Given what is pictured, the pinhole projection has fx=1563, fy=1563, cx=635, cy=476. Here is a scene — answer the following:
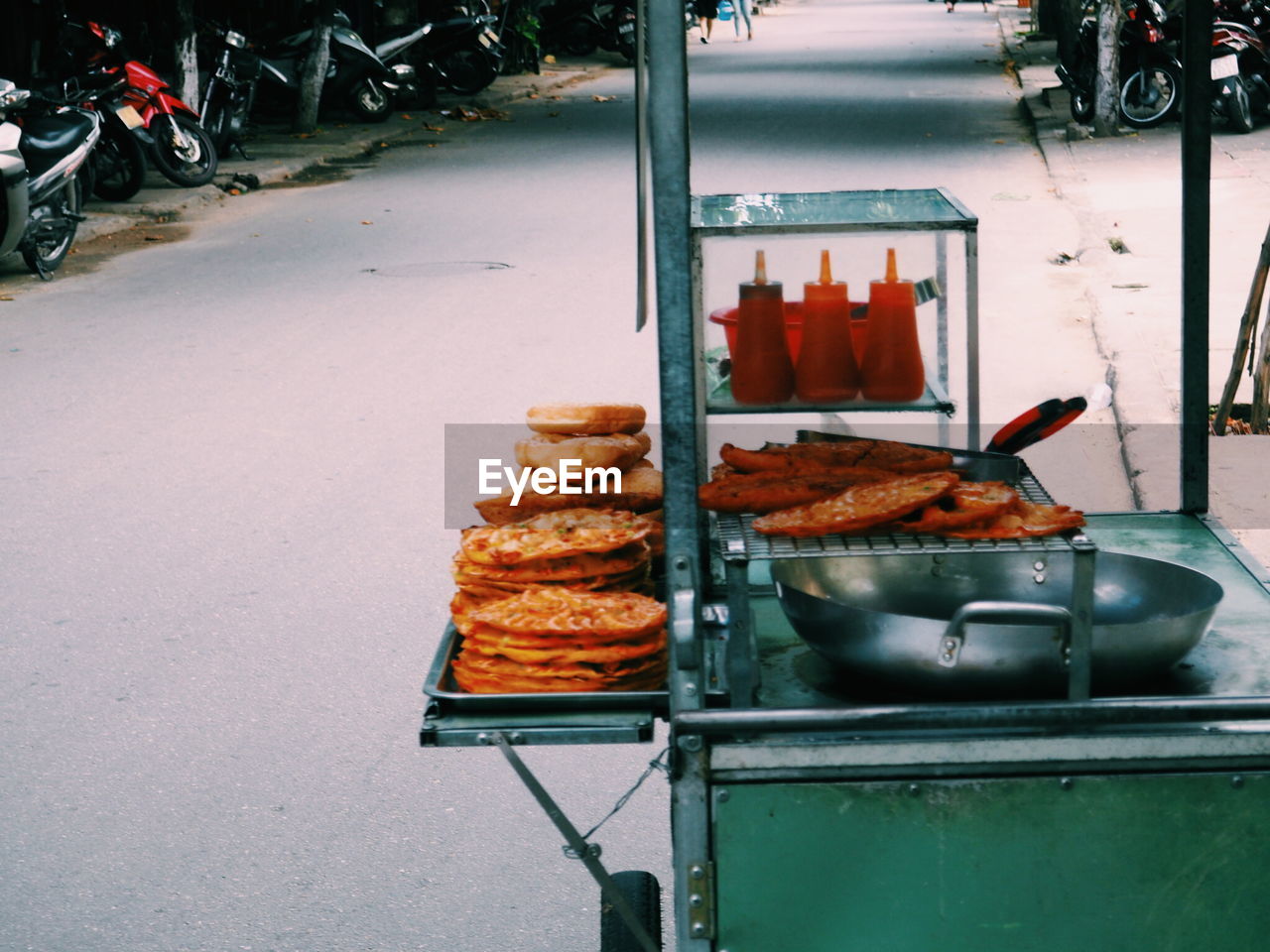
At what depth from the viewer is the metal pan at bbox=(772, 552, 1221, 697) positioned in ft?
7.18

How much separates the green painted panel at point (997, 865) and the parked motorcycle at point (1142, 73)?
14.6m

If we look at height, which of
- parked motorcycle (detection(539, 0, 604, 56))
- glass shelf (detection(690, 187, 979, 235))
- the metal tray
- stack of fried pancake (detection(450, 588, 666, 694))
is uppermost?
parked motorcycle (detection(539, 0, 604, 56))

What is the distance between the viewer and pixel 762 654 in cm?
261

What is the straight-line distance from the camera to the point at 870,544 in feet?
7.25

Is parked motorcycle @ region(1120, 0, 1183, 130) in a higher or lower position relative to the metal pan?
higher

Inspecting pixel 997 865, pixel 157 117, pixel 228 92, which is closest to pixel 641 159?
pixel 997 865

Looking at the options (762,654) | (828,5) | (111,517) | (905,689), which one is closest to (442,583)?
(111,517)

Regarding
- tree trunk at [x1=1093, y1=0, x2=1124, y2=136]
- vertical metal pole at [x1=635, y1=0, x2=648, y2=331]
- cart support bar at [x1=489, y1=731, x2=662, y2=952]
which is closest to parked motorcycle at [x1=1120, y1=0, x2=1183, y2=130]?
tree trunk at [x1=1093, y1=0, x2=1124, y2=136]

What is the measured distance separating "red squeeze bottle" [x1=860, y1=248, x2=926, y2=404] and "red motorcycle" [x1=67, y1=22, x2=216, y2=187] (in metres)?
10.3

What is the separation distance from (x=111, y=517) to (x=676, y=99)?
14.0ft

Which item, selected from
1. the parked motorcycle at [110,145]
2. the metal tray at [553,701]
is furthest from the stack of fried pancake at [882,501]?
the parked motorcycle at [110,145]

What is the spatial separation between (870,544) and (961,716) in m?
0.28

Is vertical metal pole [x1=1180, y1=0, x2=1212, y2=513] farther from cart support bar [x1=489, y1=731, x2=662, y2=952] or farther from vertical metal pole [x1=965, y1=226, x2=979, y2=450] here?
cart support bar [x1=489, y1=731, x2=662, y2=952]

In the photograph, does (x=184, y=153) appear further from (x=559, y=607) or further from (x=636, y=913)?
(x=559, y=607)
